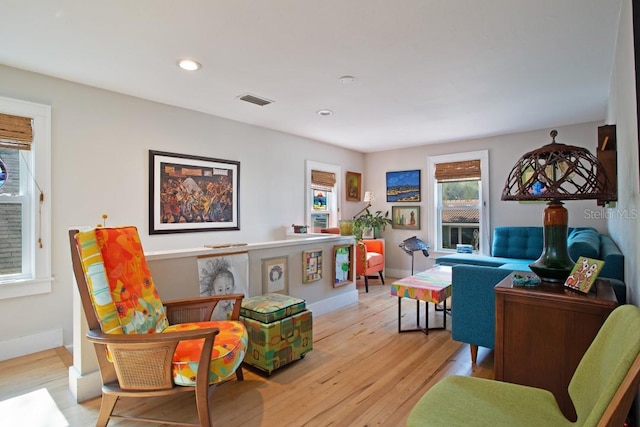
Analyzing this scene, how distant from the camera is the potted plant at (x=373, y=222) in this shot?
5949 mm

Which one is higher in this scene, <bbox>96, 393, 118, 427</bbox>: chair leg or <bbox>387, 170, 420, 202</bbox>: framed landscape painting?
<bbox>387, 170, 420, 202</bbox>: framed landscape painting

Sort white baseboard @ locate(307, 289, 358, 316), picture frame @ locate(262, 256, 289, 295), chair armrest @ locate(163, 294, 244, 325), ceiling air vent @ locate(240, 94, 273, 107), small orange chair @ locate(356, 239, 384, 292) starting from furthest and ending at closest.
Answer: small orange chair @ locate(356, 239, 384, 292)
white baseboard @ locate(307, 289, 358, 316)
ceiling air vent @ locate(240, 94, 273, 107)
picture frame @ locate(262, 256, 289, 295)
chair armrest @ locate(163, 294, 244, 325)

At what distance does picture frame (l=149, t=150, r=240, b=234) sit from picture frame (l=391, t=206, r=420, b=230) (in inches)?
126

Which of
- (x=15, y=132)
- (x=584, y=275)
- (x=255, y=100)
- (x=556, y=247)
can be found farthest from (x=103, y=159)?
(x=584, y=275)

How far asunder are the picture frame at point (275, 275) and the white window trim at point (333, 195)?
2079mm

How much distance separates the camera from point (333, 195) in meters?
6.07

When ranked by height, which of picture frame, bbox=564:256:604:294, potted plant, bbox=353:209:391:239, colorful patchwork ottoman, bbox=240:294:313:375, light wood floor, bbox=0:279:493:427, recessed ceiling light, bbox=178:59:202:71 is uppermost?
recessed ceiling light, bbox=178:59:202:71

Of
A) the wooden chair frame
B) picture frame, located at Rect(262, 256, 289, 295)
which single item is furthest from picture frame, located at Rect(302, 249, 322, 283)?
the wooden chair frame

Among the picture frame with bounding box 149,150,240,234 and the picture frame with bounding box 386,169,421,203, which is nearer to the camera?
the picture frame with bounding box 149,150,240,234

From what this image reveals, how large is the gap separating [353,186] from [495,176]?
2415mm

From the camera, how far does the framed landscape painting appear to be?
20.0 feet

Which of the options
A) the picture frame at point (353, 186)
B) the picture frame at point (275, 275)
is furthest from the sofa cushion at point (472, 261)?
the picture frame at point (275, 275)

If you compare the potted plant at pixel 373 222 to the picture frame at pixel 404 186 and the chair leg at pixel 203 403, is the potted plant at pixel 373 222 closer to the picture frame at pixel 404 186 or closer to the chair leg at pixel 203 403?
the picture frame at pixel 404 186

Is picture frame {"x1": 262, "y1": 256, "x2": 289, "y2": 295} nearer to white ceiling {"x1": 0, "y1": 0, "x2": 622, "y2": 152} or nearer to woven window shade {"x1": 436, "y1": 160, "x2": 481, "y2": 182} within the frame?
white ceiling {"x1": 0, "y1": 0, "x2": 622, "y2": 152}
